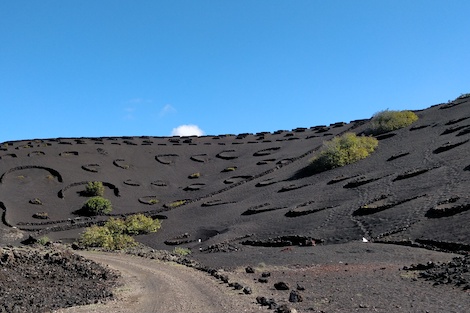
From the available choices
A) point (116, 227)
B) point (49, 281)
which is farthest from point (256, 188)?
point (49, 281)

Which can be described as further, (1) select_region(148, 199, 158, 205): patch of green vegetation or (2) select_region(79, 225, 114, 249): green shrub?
(1) select_region(148, 199, 158, 205): patch of green vegetation

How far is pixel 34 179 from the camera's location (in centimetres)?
6112

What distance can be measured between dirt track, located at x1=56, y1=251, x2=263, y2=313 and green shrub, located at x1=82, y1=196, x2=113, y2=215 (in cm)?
3460

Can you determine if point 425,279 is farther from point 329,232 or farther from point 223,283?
point 329,232

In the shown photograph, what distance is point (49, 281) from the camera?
557 inches

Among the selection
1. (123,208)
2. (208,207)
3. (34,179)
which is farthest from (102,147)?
(208,207)

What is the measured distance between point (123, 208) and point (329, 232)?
35241 millimetres

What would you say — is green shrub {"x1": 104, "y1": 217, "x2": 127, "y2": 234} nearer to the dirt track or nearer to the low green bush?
the low green bush

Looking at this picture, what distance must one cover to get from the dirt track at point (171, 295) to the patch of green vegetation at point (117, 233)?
15.1m

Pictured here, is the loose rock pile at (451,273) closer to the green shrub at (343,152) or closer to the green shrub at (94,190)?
the green shrub at (343,152)

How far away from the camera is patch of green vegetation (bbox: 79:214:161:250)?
110ft

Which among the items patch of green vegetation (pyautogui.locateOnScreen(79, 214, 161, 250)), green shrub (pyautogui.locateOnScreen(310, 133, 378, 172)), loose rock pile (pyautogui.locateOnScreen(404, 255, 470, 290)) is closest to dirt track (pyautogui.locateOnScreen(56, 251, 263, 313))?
loose rock pile (pyautogui.locateOnScreen(404, 255, 470, 290))

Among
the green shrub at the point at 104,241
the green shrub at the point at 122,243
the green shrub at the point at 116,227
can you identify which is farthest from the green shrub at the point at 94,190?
the green shrub at the point at 122,243

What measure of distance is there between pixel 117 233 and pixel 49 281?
77.9 ft
